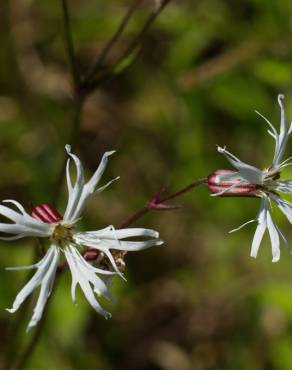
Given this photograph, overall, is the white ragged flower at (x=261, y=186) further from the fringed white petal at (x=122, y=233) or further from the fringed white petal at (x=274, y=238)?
the fringed white petal at (x=122, y=233)

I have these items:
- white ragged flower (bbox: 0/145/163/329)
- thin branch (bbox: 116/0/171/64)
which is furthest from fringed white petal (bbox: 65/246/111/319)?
thin branch (bbox: 116/0/171/64)

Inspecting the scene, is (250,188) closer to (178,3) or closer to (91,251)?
(91,251)

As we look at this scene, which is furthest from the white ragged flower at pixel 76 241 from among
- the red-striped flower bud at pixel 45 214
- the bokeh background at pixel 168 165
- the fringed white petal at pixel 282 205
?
the bokeh background at pixel 168 165

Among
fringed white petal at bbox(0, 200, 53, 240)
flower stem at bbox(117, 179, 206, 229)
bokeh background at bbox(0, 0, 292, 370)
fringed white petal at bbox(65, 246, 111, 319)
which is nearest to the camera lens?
fringed white petal at bbox(0, 200, 53, 240)

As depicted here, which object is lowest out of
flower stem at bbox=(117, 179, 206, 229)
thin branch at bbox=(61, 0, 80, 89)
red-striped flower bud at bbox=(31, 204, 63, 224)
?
flower stem at bbox=(117, 179, 206, 229)

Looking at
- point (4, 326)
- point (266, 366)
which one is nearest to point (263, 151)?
point (266, 366)

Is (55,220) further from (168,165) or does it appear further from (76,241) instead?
(168,165)

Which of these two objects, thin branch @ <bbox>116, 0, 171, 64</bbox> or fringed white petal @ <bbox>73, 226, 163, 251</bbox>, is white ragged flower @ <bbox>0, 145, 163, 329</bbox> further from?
thin branch @ <bbox>116, 0, 171, 64</bbox>
